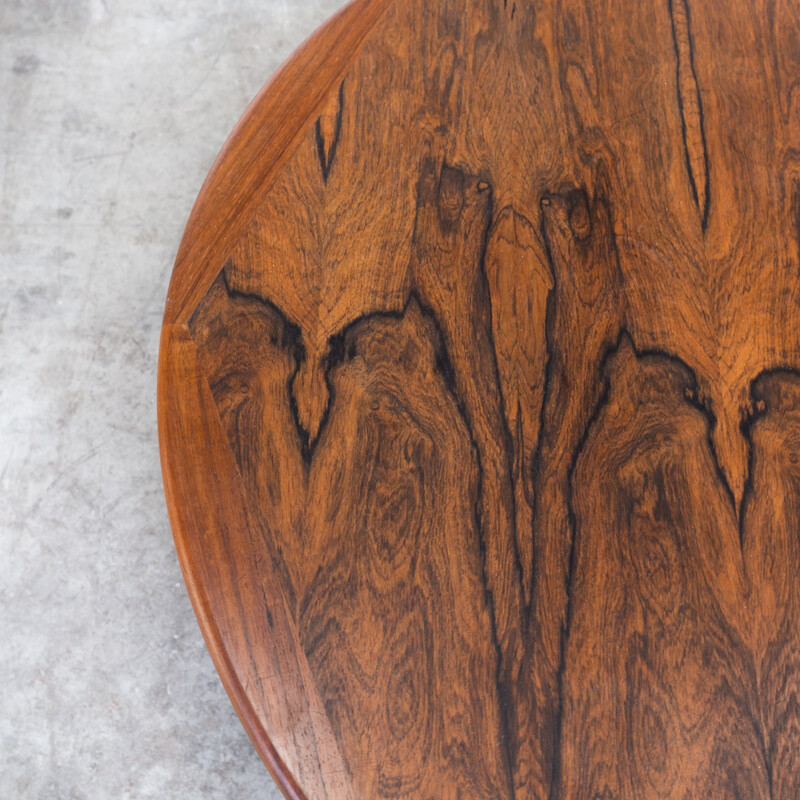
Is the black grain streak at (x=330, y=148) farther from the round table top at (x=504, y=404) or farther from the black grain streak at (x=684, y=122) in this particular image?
the black grain streak at (x=684, y=122)

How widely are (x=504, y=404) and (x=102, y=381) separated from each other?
86 centimetres

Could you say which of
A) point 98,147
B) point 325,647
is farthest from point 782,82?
point 98,147

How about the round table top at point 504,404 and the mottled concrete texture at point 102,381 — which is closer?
the round table top at point 504,404

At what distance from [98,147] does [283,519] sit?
1040 mm

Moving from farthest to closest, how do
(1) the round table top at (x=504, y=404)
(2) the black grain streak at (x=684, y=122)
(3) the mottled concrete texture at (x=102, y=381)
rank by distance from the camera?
(3) the mottled concrete texture at (x=102, y=381), (2) the black grain streak at (x=684, y=122), (1) the round table top at (x=504, y=404)

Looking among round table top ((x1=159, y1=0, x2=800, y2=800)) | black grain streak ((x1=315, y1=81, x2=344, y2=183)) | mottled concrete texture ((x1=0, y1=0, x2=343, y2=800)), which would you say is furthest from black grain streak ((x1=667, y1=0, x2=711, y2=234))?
mottled concrete texture ((x1=0, y1=0, x2=343, y2=800))


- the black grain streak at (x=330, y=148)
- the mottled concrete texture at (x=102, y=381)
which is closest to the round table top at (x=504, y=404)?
the black grain streak at (x=330, y=148)

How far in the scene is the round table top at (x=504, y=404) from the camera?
66 cm

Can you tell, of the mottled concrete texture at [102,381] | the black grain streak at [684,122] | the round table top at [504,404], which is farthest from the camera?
the mottled concrete texture at [102,381]

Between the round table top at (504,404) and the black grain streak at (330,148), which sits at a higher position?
the black grain streak at (330,148)

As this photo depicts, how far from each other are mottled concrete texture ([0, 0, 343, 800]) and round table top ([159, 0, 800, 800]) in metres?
0.60

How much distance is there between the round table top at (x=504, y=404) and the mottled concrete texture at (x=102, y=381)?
599mm

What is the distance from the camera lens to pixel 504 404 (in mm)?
748

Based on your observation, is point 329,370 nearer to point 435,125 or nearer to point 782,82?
point 435,125
